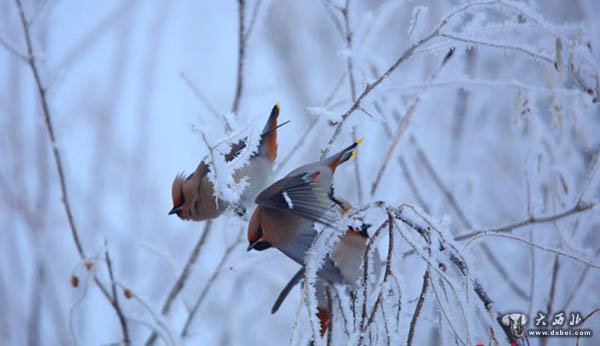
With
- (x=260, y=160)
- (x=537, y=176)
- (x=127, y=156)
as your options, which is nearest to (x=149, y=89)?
(x=127, y=156)

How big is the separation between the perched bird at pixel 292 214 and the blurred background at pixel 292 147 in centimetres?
17

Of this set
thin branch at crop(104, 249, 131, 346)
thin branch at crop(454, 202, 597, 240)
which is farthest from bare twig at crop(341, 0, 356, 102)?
thin branch at crop(104, 249, 131, 346)

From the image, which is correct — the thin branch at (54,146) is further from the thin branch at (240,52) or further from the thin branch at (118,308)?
the thin branch at (240,52)

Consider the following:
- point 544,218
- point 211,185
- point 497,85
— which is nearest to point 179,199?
point 211,185

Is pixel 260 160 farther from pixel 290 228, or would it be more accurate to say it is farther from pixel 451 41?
pixel 451 41

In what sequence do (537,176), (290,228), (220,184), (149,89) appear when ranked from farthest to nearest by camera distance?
(149,89) → (537,176) → (290,228) → (220,184)

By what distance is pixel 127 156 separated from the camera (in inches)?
171

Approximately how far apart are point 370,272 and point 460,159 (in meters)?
2.09

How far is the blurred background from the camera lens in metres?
1.75

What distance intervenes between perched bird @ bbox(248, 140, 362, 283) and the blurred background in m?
0.17

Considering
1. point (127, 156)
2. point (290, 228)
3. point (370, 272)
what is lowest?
point (370, 272)

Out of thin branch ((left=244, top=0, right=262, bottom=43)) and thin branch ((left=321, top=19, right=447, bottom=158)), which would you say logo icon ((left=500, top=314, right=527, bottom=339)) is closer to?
thin branch ((left=321, top=19, right=447, bottom=158))

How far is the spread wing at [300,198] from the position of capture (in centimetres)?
143

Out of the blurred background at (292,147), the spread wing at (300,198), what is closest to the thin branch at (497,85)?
the blurred background at (292,147)
